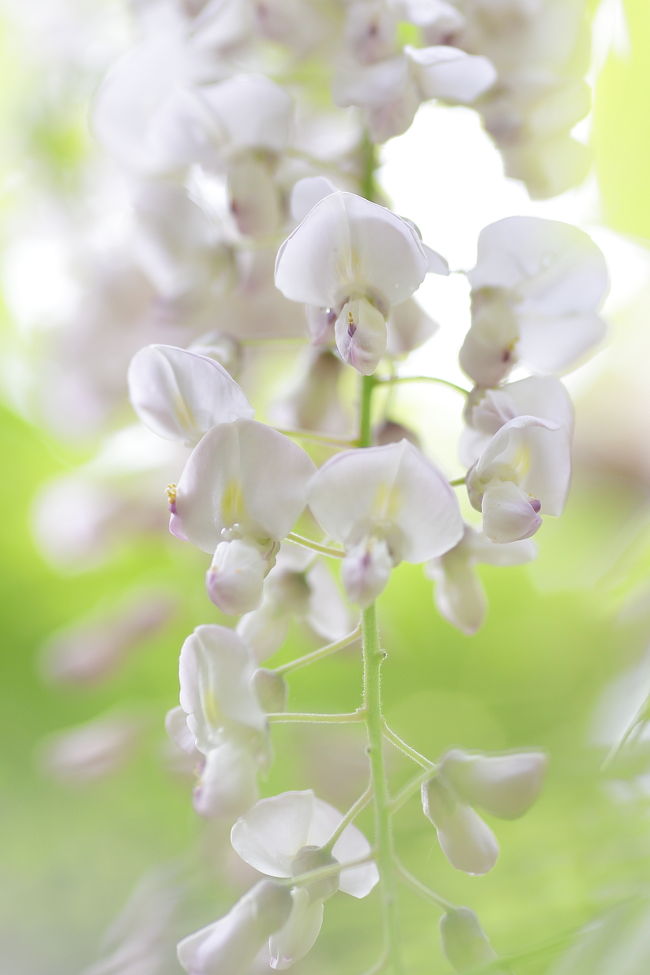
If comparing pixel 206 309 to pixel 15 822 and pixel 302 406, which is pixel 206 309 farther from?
pixel 15 822

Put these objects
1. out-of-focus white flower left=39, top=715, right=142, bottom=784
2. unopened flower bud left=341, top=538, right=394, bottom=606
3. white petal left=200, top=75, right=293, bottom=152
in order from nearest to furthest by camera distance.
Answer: unopened flower bud left=341, top=538, right=394, bottom=606 → white petal left=200, top=75, right=293, bottom=152 → out-of-focus white flower left=39, top=715, right=142, bottom=784

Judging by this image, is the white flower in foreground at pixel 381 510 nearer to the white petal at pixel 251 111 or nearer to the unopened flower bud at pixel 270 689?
the unopened flower bud at pixel 270 689

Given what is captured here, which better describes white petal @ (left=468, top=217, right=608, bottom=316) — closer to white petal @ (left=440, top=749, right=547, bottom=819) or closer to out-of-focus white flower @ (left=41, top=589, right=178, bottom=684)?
white petal @ (left=440, top=749, right=547, bottom=819)

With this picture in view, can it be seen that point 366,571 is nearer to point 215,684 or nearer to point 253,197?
point 215,684

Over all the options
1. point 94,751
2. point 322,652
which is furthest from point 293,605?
point 94,751

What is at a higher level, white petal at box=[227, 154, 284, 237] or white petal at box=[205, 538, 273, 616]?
white petal at box=[227, 154, 284, 237]

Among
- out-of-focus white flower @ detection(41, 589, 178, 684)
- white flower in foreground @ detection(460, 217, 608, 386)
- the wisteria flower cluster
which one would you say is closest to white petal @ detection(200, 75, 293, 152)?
the wisteria flower cluster

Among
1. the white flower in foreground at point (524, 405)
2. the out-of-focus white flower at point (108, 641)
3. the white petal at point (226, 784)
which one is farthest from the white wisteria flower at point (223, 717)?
the out-of-focus white flower at point (108, 641)
